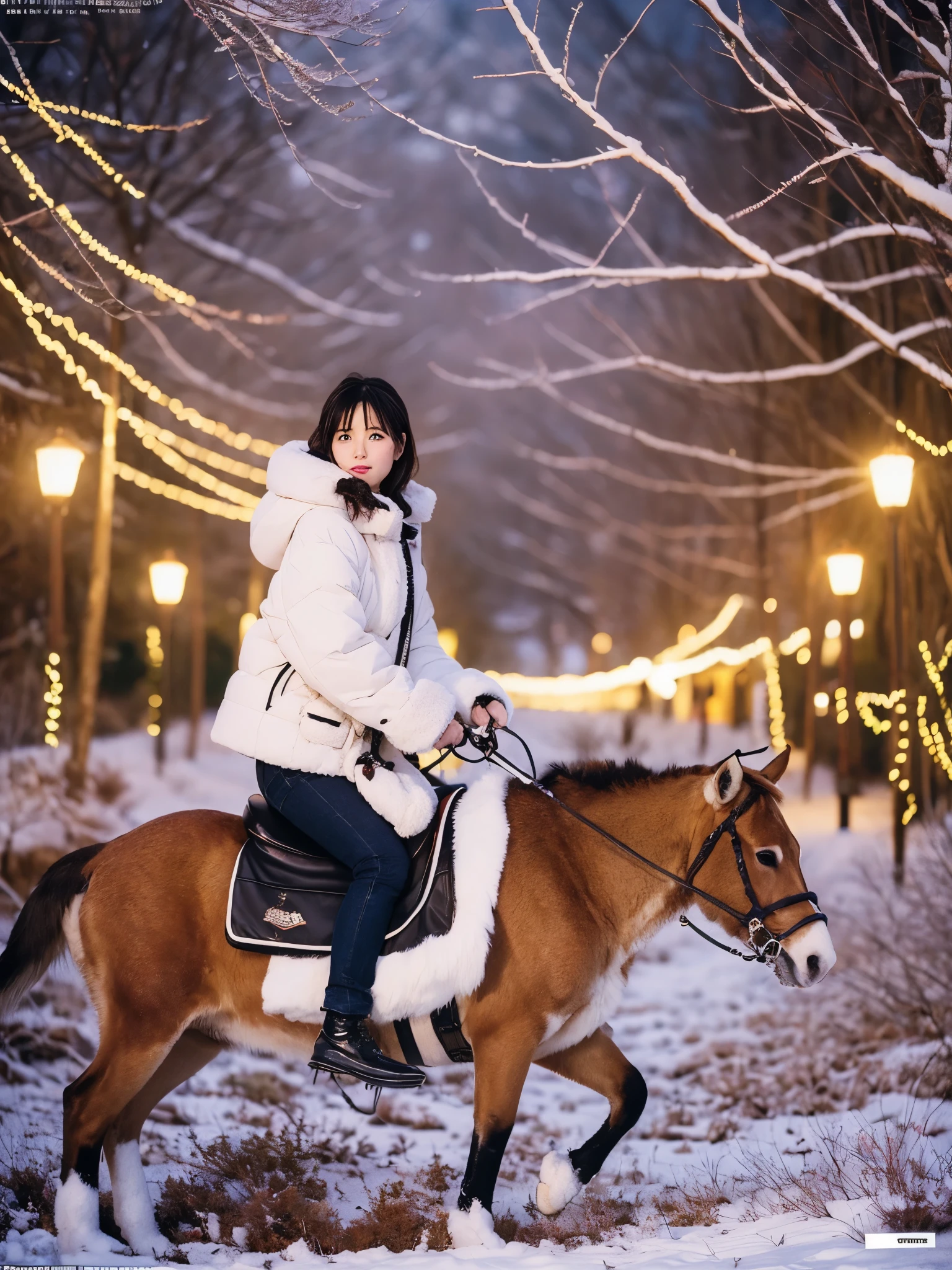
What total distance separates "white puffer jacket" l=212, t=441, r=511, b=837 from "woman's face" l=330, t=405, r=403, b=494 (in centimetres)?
14

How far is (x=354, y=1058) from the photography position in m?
3.27

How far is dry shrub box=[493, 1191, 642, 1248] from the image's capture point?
142 inches

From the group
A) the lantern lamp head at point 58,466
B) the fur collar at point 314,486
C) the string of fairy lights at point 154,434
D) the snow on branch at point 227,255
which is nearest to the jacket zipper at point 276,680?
the fur collar at point 314,486

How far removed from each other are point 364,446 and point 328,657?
2.63 feet

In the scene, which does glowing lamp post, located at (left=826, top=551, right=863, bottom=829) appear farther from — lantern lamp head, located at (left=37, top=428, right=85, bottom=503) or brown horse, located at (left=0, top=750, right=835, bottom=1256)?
lantern lamp head, located at (left=37, top=428, right=85, bottom=503)

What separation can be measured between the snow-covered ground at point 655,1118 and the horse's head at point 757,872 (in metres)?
0.89

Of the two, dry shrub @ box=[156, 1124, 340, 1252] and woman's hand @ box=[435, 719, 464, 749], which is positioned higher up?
woman's hand @ box=[435, 719, 464, 749]

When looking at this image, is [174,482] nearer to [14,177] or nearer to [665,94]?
[14,177]

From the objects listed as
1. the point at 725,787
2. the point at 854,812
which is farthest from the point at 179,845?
the point at 854,812

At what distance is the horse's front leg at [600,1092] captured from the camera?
355cm

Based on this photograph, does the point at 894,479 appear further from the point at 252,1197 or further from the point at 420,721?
the point at 252,1197

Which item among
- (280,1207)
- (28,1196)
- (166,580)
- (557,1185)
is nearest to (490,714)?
(557,1185)

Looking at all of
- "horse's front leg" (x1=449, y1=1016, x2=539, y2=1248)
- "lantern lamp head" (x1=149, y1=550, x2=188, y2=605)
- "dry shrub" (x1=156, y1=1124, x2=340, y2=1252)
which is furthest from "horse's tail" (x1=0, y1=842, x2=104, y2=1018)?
"lantern lamp head" (x1=149, y1=550, x2=188, y2=605)

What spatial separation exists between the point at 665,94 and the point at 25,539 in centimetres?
1184
